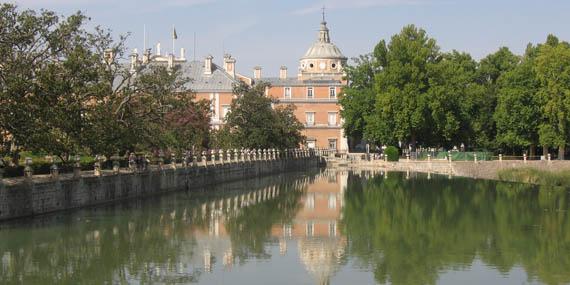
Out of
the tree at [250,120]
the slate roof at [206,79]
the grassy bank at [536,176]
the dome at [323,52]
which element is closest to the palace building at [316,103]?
the slate roof at [206,79]

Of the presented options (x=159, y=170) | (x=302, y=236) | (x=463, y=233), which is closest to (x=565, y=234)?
(x=463, y=233)

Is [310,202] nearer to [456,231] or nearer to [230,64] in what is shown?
[456,231]

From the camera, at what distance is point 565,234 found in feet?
92.4

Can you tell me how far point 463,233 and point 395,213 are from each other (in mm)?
7395

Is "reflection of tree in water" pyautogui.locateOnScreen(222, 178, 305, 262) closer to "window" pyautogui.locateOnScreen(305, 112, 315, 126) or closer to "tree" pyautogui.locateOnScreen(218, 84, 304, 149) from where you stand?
"tree" pyautogui.locateOnScreen(218, 84, 304, 149)

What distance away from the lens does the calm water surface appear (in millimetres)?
20953

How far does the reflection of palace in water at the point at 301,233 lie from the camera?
74.6 ft

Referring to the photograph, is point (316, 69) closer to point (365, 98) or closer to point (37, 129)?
point (365, 98)

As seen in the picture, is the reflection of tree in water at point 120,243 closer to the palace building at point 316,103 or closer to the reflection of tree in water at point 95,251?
the reflection of tree in water at point 95,251

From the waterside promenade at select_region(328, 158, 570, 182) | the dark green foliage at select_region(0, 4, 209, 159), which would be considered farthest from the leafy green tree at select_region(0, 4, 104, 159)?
the waterside promenade at select_region(328, 158, 570, 182)

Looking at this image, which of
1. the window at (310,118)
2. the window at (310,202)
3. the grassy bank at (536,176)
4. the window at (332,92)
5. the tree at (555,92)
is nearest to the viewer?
the window at (310,202)

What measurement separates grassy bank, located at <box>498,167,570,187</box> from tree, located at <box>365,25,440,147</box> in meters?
16.2

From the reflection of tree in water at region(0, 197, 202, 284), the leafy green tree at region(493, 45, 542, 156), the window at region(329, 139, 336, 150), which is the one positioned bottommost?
the reflection of tree in water at region(0, 197, 202, 284)

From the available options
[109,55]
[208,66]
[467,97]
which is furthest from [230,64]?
[109,55]
